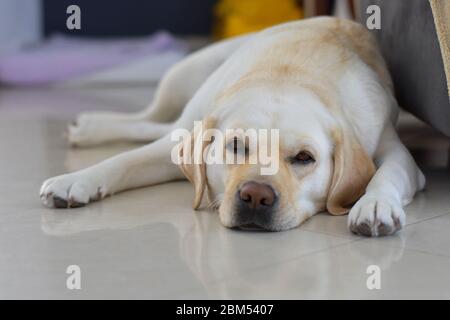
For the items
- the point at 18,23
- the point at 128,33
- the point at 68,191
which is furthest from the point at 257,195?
the point at 128,33

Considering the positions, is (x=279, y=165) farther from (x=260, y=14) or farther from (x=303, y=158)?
(x=260, y=14)

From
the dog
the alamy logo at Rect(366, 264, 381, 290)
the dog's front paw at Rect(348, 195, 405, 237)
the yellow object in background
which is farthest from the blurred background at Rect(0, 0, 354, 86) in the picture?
the alamy logo at Rect(366, 264, 381, 290)

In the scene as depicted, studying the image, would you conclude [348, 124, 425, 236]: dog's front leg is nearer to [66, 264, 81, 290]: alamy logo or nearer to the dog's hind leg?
[66, 264, 81, 290]: alamy logo

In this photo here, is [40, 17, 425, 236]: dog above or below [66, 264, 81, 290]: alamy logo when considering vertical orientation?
above

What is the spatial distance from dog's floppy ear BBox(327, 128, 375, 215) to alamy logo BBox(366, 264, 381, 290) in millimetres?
410

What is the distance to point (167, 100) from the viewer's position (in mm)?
3396

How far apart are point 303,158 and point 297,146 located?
43mm

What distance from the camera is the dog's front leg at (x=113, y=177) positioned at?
232cm

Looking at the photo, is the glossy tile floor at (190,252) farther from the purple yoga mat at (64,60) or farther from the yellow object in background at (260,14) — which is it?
the yellow object in background at (260,14)

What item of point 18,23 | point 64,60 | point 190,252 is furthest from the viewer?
point 18,23

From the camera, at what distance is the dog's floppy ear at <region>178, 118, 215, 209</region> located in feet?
7.37

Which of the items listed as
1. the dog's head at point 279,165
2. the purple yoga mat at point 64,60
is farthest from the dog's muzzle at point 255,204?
the purple yoga mat at point 64,60

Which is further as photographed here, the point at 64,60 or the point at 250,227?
the point at 64,60

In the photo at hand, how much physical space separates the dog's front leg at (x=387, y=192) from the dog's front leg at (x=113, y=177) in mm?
632
